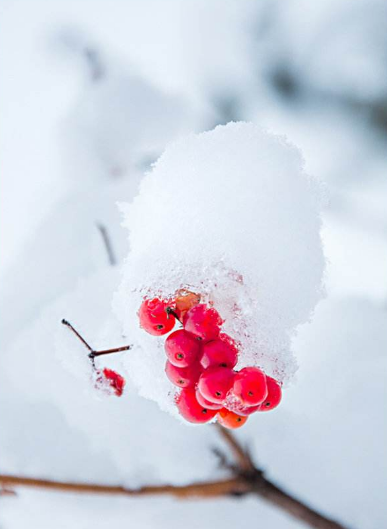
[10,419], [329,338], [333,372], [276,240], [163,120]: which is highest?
[163,120]

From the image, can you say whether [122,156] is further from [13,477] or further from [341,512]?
[341,512]

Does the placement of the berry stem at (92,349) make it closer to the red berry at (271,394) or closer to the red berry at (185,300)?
the red berry at (185,300)

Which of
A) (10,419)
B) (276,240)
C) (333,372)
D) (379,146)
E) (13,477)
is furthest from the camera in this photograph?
(379,146)

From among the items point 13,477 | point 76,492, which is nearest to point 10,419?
point 13,477

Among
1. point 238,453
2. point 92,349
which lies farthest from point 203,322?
point 238,453

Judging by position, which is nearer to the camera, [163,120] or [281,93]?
[163,120]

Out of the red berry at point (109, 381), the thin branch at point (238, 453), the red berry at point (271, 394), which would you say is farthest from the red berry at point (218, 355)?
the thin branch at point (238, 453)
